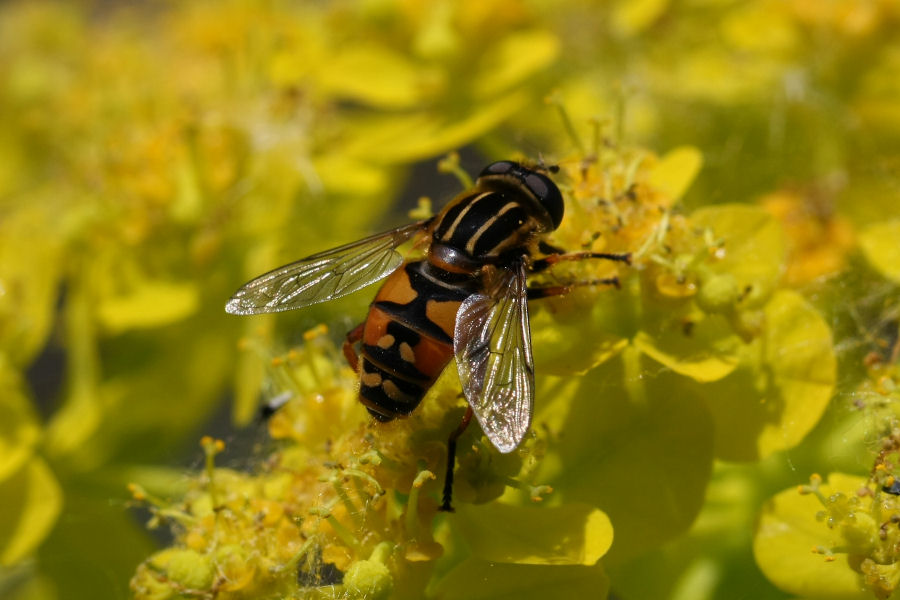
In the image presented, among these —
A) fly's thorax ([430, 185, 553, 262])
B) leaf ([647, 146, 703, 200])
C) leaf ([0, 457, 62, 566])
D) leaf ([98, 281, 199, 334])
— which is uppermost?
fly's thorax ([430, 185, 553, 262])

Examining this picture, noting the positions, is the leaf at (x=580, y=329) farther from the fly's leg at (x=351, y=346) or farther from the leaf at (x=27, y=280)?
the leaf at (x=27, y=280)

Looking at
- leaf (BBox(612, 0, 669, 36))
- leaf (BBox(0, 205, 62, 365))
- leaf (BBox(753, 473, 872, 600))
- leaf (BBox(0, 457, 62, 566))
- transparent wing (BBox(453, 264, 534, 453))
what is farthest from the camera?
leaf (BBox(612, 0, 669, 36))

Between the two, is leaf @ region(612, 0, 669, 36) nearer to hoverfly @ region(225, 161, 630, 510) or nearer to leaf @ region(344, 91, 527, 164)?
leaf @ region(344, 91, 527, 164)

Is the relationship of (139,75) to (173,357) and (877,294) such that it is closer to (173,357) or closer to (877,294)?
(173,357)

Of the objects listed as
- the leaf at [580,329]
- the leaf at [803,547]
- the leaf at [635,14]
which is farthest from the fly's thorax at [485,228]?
the leaf at [635,14]

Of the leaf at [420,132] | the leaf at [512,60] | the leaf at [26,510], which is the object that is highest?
the leaf at [512,60]

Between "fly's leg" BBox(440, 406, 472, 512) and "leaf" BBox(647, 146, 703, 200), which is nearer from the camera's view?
"fly's leg" BBox(440, 406, 472, 512)

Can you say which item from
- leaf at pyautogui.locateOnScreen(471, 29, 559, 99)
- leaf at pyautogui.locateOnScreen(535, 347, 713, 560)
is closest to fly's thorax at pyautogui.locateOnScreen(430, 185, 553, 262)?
leaf at pyautogui.locateOnScreen(535, 347, 713, 560)
